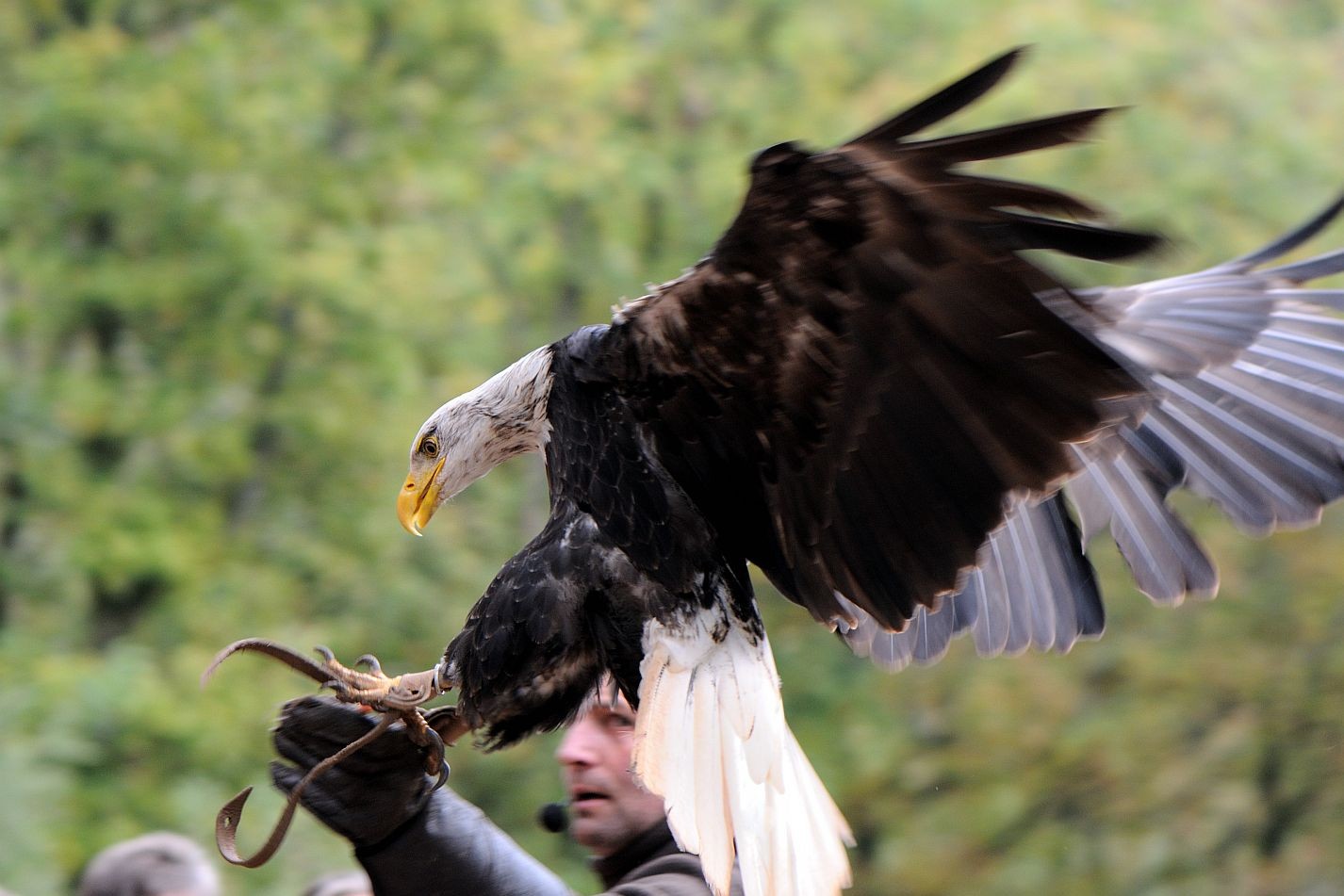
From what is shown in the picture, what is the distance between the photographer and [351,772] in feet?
10.0

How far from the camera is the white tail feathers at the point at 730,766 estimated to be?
9.38 ft

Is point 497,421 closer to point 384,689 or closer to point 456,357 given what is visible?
point 384,689

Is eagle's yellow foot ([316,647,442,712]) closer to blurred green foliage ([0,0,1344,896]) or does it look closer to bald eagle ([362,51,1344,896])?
bald eagle ([362,51,1344,896])

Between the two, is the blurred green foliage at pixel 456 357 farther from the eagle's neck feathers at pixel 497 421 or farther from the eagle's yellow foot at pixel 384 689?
the eagle's yellow foot at pixel 384 689

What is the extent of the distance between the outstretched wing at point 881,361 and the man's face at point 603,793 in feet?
1.58

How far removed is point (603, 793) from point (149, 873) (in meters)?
1.30

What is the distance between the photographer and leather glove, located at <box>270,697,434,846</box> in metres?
3.01

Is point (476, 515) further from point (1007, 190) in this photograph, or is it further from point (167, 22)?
point (1007, 190)

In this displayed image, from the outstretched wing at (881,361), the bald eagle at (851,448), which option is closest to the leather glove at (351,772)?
the bald eagle at (851,448)

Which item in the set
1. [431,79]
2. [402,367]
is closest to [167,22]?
[431,79]

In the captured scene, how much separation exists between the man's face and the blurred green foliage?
15.6 ft

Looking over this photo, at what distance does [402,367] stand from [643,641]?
21.3 feet

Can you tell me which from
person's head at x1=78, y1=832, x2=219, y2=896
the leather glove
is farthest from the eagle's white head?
person's head at x1=78, y1=832, x2=219, y2=896

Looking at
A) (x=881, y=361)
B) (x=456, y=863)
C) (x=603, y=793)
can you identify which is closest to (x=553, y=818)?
(x=603, y=793)
